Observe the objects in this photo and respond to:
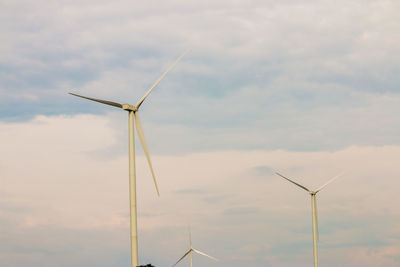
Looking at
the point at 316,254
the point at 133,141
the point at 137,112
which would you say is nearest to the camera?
the point at 133,141

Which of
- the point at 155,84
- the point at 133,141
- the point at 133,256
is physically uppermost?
the point at 155,84

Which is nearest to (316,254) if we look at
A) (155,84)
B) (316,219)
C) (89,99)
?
(316,219)

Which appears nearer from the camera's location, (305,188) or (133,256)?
(133,256)

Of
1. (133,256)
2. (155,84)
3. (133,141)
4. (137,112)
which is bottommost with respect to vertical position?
(133,256)

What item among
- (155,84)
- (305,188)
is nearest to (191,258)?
(305,188)

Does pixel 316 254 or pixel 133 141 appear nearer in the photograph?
pixel 133 141

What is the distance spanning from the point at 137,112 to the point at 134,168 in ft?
37.1

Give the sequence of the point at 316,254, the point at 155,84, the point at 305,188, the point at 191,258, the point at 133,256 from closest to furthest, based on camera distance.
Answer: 1. the point at 133,256
2. the point at 155,84
3. the point at 316,254
4. the point at 305,188
5. the point at 191,258

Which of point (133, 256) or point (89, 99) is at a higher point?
point (89, 99)

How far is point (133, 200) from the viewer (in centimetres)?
7562

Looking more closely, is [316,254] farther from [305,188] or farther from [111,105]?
[111,105]

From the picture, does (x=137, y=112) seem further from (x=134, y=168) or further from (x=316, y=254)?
(x=316, y=254)

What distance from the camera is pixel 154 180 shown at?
3039 inches

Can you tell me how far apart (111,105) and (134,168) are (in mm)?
13219
